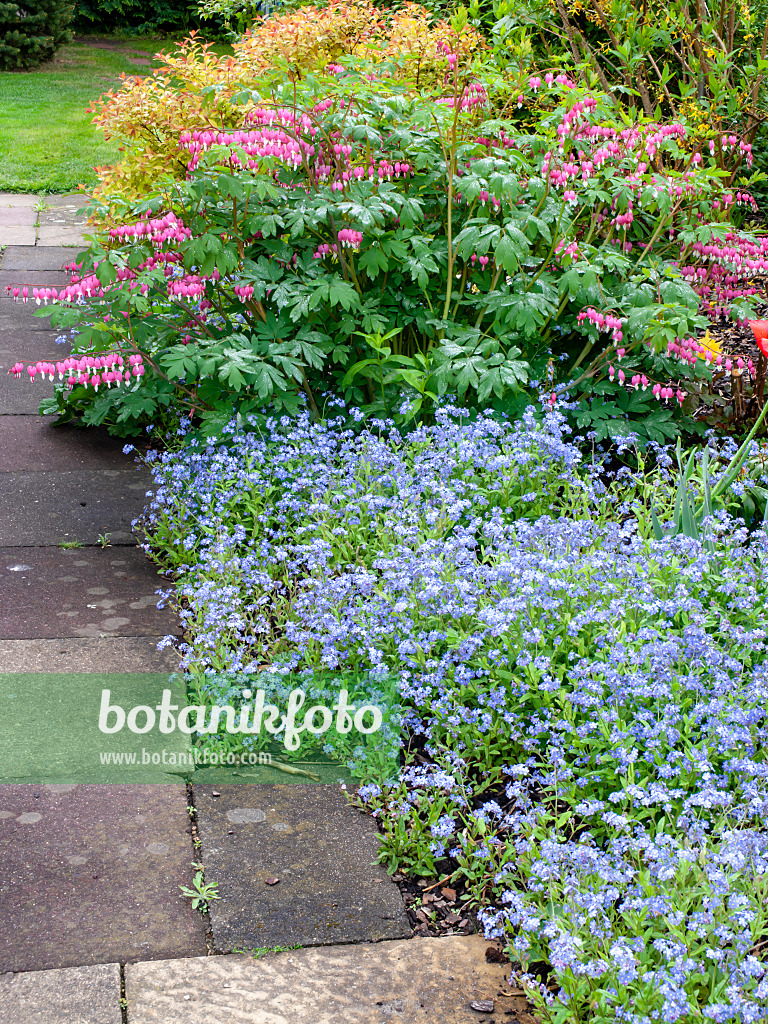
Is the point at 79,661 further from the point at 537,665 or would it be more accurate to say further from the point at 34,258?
the point at 34,258

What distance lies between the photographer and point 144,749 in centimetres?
276

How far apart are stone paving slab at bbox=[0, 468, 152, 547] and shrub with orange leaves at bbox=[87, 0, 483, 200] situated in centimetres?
136

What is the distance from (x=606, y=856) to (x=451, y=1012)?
1.60 feet

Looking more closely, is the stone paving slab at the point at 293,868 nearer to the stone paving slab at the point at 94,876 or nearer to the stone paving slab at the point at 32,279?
the stone paving slab at the point at 94,876

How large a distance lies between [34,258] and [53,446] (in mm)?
3263

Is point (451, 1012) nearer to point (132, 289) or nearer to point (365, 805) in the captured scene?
point (365, 805)

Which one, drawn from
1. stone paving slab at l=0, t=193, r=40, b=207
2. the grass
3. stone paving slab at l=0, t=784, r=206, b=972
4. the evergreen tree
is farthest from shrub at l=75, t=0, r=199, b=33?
stone paving slab at l=0, t=784, r=206, b=972

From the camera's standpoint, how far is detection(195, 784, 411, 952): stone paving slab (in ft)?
7.20

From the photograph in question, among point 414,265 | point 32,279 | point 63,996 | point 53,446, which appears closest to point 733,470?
point 414,265

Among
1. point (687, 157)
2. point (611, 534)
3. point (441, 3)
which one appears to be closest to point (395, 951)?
point (611, 534)

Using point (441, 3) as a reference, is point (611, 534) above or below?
below

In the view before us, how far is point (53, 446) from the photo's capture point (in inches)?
189

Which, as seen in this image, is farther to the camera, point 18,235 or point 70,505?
point 18,235

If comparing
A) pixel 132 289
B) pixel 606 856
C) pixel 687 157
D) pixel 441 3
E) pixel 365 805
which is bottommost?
pixel 365 805
